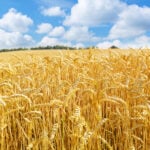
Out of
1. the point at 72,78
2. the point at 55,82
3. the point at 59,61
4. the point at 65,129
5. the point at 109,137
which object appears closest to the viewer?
the point at 65,129

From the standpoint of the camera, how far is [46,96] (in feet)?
10.7

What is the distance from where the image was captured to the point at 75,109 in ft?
7.13

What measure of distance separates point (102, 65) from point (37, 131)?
1635 millimetres

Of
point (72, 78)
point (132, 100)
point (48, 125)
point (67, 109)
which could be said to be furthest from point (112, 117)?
point (72, 78)

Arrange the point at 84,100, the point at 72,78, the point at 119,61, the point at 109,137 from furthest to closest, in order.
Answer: the point at 119,61 → the point at 72,78 → the point at 84,100 → the point at 109,137

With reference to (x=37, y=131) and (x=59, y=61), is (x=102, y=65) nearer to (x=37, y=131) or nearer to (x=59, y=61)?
(x=59, y=61)

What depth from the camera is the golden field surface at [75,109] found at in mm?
2287

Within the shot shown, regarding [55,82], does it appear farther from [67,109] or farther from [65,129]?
[65,129]

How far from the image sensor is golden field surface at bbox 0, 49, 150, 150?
2.29 meters

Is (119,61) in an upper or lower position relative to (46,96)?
Answer: upper

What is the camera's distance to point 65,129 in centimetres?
271

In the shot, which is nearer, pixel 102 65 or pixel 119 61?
pixel 102 65

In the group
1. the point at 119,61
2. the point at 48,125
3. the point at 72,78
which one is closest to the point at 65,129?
the point at 48,125

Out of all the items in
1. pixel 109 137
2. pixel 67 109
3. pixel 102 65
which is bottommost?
pixel 109 137
